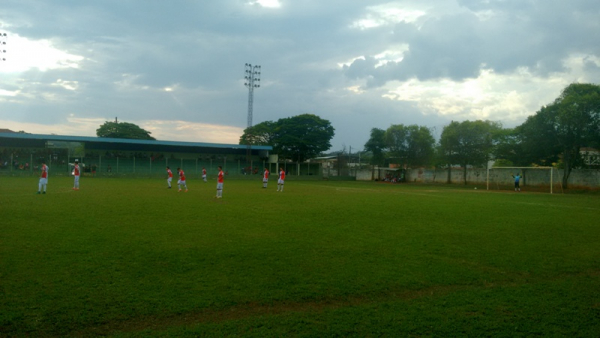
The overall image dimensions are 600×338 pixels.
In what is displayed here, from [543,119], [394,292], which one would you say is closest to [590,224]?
[394,292]

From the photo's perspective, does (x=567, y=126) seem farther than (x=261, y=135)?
No

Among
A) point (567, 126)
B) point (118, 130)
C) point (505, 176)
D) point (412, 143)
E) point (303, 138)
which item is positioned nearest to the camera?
point (567, 126)

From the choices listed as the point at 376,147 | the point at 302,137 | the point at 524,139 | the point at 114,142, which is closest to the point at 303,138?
the point at 302,137

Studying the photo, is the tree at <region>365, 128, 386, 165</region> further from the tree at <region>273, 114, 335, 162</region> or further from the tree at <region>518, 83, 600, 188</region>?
the tree at <region>518, 83, 600, 188</region>

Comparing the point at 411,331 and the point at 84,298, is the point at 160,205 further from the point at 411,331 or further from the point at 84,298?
the point at 411,331

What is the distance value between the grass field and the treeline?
26764 millimetres

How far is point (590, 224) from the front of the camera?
13531 mm

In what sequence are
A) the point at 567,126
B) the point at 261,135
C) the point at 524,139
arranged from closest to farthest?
1. the point at 567,126
2. the point at 524,139
3. the point at 261,135

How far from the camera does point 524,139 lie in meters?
39.3

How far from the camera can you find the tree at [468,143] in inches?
1880

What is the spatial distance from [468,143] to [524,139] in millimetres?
8805

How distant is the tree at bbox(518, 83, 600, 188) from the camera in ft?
111

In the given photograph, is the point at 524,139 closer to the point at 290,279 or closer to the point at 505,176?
the point at 505,176

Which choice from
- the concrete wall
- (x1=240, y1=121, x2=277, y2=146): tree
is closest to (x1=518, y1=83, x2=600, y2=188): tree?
the concrete wall
